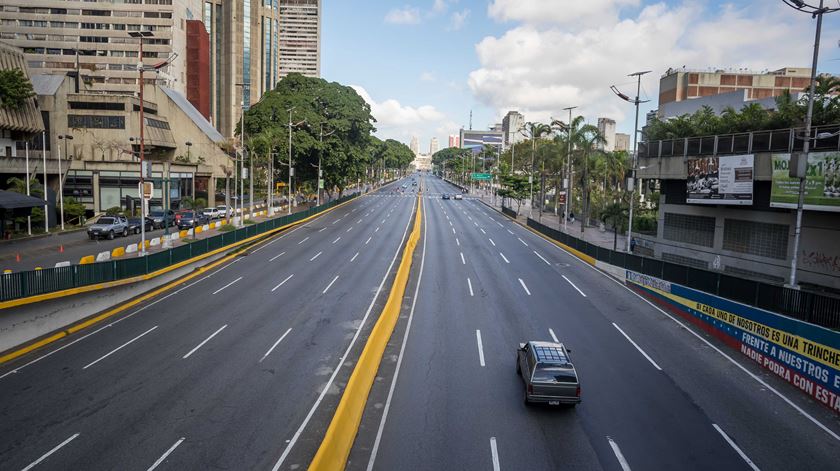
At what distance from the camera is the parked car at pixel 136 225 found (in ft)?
162

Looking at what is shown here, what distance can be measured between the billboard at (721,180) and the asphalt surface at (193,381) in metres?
22.6

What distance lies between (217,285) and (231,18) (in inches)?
6130

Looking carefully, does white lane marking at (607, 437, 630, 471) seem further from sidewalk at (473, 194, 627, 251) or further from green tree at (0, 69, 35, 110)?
green tree at (0, 69, 35, 110)

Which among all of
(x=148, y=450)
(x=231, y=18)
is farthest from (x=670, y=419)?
(x=231, y=18)

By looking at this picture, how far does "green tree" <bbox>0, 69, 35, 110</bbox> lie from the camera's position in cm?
5228

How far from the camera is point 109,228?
45406mm

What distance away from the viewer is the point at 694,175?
38.0m

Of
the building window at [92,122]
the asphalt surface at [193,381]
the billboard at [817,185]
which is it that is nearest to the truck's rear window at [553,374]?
the asphalt surface at [193,381]

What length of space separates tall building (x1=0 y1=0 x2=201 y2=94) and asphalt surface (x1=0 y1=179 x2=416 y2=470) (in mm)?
88880

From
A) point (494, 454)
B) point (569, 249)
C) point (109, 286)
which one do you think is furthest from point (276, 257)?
point (494, 454)

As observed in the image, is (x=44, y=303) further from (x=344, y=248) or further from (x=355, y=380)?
(x=344, y=248)

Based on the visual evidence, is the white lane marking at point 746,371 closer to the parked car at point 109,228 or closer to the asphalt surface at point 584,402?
the asphalt surface at point 584,402

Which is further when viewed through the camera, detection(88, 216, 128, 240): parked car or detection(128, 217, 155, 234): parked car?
detection(128, 217, 155, 234): parked car

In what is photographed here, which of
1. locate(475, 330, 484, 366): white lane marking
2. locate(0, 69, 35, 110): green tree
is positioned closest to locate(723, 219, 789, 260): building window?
locate(475, 330, 484, 366): white lane marking
